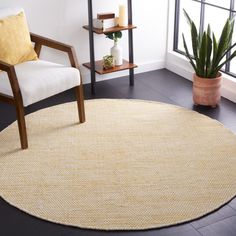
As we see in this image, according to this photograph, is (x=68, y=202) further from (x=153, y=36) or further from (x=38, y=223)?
(x=153, y=36)

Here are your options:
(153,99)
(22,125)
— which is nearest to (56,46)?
(22,125)

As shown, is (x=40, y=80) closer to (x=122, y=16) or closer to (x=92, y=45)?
(x=92, y=45)

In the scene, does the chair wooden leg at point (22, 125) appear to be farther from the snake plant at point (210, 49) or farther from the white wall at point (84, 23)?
the snake plant at point (210, 49)

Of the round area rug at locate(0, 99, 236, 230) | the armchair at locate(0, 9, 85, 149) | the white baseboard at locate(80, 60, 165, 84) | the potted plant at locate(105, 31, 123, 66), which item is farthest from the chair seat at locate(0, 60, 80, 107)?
the white baseboard at locate(80, 60, 165, 84)

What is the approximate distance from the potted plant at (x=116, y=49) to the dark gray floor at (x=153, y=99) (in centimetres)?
24

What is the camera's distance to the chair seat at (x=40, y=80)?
278 centimetres

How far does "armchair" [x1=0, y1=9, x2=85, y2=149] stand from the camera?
9.00ft

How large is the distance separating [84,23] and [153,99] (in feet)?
2.80

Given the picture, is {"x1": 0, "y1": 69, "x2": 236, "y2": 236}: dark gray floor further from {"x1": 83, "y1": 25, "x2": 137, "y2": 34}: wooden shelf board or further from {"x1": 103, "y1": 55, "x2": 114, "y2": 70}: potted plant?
{"x1": 83, "y1": 25, "x2": 137, "y2": 34}: wooden shelf board

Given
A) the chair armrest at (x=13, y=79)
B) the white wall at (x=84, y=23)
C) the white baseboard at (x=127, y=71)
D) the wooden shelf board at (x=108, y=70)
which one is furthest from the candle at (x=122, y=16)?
the chair armrest at (x=13, y=79)

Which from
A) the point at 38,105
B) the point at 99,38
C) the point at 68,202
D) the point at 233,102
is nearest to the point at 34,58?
the point at 38,105

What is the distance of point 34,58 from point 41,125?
1.54ft

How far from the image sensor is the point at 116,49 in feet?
12.2

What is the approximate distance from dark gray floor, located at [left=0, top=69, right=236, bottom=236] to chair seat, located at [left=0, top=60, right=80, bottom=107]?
1.47 feet
